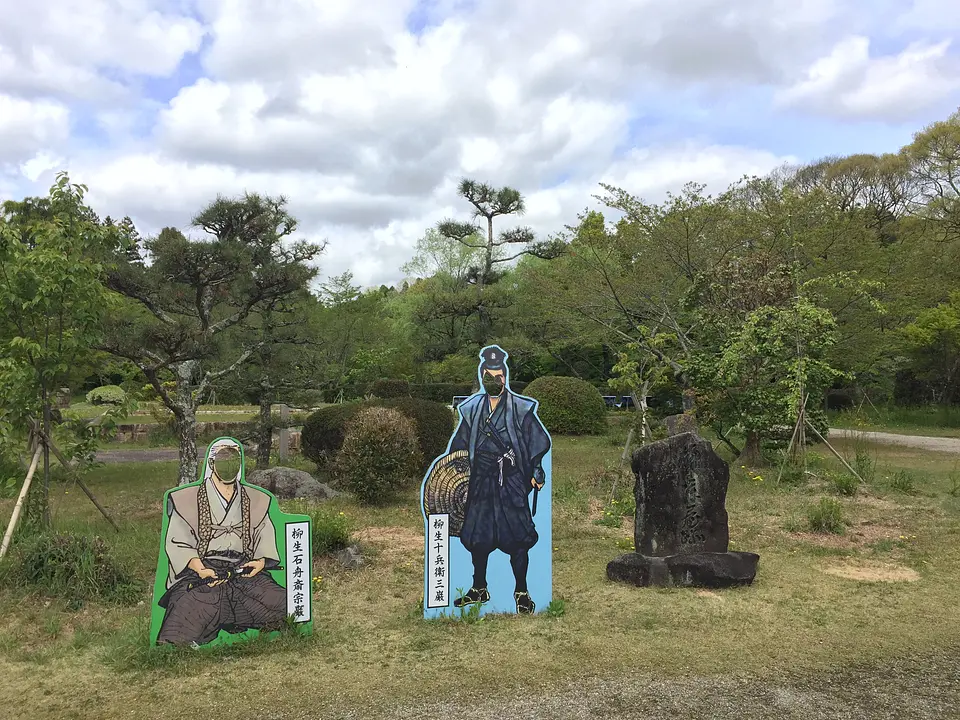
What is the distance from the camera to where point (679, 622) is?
4488 mm

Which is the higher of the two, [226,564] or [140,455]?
[226,564]

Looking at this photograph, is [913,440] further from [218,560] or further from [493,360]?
[218,560]

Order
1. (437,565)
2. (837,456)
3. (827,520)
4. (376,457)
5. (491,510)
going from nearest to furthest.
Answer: (437,565) < (491,510) < (827,520) < (376,457) < (837,456)

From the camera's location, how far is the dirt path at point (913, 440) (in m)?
15.4

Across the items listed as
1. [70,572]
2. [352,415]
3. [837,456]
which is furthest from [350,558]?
[837,456]

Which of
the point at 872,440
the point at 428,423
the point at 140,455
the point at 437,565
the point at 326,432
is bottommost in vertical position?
the point at 140,455

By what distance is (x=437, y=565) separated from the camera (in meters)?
4.55

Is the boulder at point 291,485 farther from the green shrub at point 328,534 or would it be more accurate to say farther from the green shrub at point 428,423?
the green shrub at point 328,534

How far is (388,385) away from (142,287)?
931 centimetres

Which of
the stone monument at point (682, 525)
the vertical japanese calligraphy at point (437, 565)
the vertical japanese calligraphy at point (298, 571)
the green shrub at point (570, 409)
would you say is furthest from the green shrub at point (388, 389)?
the vertical japanese calligraphy at point (298, 571)

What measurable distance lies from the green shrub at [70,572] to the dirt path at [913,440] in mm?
14433

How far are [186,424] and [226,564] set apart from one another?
492 centimetres

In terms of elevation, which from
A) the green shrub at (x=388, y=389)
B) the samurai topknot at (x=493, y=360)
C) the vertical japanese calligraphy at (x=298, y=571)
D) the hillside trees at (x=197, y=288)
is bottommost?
the vertical japanese calligraphy at (x=298, y=571)

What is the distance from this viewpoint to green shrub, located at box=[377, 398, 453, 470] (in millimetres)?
10766
